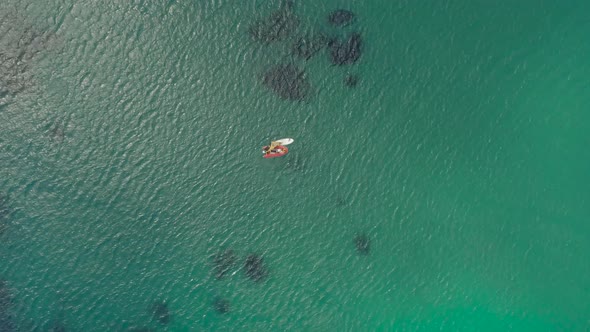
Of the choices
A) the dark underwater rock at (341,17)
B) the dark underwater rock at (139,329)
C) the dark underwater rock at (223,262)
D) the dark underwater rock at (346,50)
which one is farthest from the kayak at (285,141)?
the dark underwater rock at (139,329)

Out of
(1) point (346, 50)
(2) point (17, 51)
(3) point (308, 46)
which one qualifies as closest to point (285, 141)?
(3) point (308, 46)

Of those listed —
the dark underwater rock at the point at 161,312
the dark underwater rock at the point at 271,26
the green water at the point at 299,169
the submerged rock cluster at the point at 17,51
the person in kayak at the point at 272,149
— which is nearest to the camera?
the submerged rock cluster at the point at 17,51

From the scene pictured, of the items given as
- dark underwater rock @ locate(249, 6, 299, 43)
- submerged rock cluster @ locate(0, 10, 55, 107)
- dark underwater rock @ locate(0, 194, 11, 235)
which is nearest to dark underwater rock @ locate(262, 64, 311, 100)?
dark underwater rock @ locate(249, 6, 299, 43)

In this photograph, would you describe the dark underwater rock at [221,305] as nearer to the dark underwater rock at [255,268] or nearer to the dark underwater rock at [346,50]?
the dark underwater rock at [255,268]

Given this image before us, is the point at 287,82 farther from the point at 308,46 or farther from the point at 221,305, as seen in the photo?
the point at 221,305

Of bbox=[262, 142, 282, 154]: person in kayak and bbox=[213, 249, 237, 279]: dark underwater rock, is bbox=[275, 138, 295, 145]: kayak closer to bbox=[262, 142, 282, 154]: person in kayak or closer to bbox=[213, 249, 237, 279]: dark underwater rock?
bbox=[262, 142, 282, 154]: person in kayak
